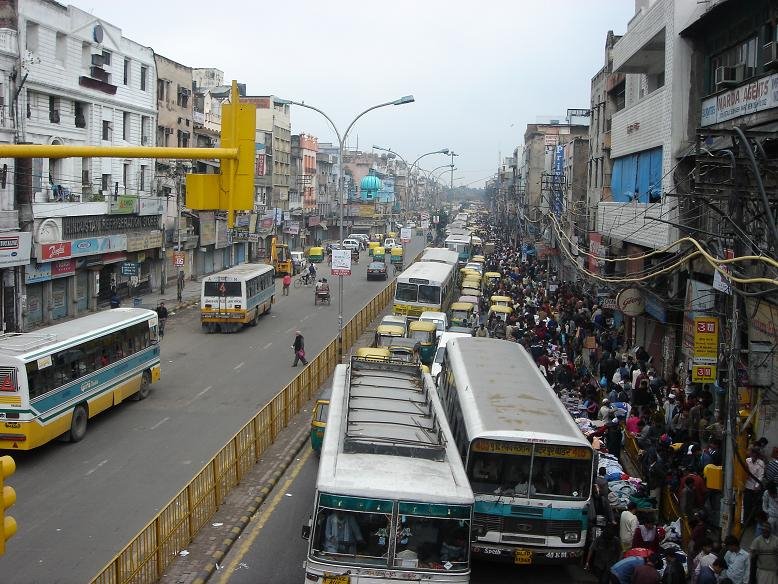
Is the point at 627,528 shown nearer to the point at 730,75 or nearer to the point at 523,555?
the point at 523,555

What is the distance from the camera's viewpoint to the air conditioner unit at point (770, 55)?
54.5 feet

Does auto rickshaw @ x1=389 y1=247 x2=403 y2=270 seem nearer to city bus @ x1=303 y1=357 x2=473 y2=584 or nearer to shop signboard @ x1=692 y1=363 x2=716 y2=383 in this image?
shop signboard @ x1=692 y1=363 x2=716 y2=383

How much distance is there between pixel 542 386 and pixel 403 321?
1689cm

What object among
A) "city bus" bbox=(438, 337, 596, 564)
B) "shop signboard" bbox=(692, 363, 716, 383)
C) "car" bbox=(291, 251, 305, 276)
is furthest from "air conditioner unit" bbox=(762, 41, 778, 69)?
"car" bbox=(291, 251, 305, 276)

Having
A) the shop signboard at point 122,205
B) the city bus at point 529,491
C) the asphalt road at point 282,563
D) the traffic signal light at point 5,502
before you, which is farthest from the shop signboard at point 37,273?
the traffic signal light at point 5,502

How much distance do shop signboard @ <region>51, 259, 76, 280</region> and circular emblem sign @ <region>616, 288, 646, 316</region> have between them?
24255mm

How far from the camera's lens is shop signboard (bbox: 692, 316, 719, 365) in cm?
1558

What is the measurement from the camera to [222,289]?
122 feet

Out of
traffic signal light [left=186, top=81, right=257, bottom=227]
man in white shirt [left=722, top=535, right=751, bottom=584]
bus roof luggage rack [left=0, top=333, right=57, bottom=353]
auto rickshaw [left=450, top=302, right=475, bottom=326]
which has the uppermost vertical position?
traffic signal light [left=186, top=81, right=257, bottom=227]

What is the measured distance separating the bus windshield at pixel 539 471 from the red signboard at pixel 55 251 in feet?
92.7

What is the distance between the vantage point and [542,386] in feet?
51.3

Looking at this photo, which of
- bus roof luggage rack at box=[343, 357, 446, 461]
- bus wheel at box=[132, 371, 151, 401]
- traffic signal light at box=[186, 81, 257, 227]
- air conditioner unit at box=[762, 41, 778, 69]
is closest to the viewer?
traffic signal light at box=[186, 81, 257, 227]

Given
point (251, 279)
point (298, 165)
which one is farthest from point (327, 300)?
point (298, 165)

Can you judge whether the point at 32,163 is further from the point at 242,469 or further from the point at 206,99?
the point at 206,99
